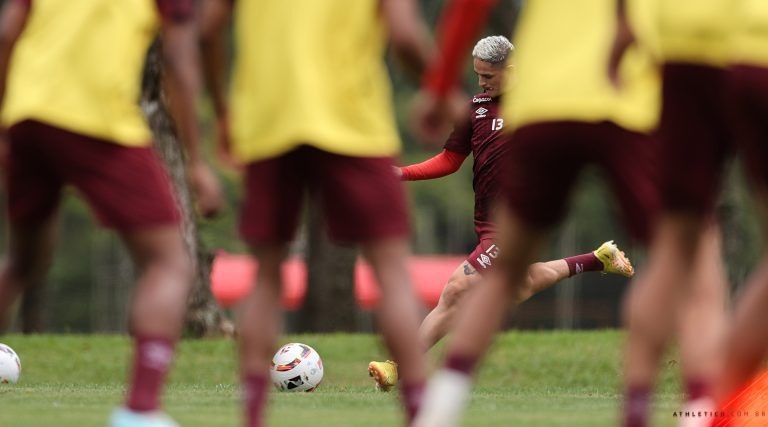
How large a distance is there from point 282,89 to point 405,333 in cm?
101

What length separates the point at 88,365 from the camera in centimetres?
1556

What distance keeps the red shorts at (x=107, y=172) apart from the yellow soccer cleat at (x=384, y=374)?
14.2 feet

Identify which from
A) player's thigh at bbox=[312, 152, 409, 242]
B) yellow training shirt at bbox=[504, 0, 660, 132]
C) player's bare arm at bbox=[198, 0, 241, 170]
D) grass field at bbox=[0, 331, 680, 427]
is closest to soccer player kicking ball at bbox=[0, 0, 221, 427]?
player's bare arm at bbox=[198, 0, 241, 170]

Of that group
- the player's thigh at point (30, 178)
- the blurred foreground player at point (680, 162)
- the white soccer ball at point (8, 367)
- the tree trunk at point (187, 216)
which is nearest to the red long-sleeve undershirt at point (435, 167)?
the white soccer ball at point (8, 367)

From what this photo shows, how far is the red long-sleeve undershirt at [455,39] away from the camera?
5.86 m

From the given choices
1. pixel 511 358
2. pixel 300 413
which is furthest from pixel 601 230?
pixel 300 413

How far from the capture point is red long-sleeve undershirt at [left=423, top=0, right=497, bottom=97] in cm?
586

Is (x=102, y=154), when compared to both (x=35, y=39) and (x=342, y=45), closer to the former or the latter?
(x=35, y=39)

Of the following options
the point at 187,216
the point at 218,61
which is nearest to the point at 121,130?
the point at 218,61

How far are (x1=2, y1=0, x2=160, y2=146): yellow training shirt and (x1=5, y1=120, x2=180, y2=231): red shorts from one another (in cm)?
4

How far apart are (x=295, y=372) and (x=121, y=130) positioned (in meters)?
4.65

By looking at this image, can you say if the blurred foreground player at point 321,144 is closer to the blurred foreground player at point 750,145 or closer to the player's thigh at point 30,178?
the player's thigh at point 30,178

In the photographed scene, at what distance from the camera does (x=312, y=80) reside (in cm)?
605

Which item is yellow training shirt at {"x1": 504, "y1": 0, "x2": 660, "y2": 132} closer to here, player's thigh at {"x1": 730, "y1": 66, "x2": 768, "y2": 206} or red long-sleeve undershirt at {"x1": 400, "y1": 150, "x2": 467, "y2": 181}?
player's thigh at {"x1": 730, "y1": 66, "x2": 768, "y2": 206}
